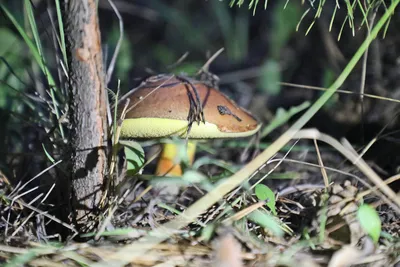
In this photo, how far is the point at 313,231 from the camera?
0.93 meters

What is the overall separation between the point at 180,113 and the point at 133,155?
17 centimetres

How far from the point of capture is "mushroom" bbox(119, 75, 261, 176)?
1.09 metres

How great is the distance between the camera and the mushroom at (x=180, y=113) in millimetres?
1095

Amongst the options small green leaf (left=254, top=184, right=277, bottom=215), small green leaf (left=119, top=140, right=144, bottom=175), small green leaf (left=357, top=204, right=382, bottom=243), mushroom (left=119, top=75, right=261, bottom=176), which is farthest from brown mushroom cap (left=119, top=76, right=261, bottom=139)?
small green leaf (left=357, top=204, right=382, bottom=243)

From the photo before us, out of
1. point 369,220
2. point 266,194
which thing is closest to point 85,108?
point 266,194

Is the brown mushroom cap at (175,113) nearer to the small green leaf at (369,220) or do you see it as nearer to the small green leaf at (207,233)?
the small green leaf at (207,233)

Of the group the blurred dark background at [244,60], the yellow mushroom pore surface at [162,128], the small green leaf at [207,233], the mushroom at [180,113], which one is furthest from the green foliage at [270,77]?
the small green leaf at [207,233]

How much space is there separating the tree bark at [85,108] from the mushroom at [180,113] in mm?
144

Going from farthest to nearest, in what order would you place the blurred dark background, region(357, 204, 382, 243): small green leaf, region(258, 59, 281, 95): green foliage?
region(258, 59, 281, 95): green foliage < the blurred dark background < region(357, 204, 382, 243): small green leaf

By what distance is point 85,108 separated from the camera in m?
0.93

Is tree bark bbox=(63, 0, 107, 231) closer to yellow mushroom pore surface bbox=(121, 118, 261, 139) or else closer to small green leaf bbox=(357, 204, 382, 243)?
yellow mushroom pore surface bbox=(121, 118, 261, 139)

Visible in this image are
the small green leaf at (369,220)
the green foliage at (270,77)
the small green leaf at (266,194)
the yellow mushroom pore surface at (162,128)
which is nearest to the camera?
the small green leaf at (369,220)

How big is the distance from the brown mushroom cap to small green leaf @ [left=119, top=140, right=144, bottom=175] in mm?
100

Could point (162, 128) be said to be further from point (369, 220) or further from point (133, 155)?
point (369, 220)
